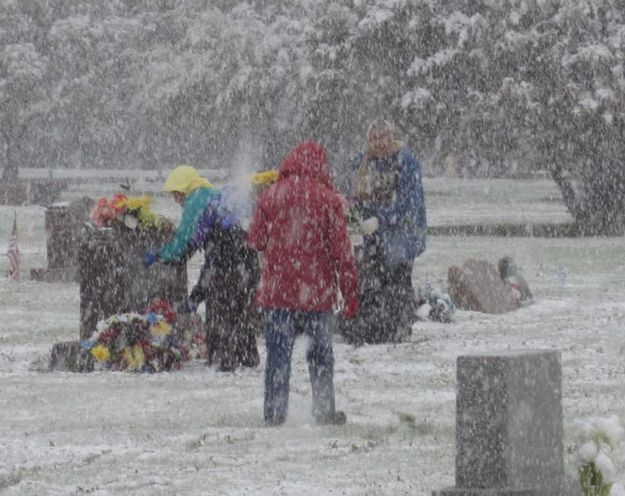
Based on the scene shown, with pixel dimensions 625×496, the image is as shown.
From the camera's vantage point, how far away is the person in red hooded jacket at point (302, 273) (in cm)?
1034

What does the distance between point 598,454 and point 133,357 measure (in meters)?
7.28

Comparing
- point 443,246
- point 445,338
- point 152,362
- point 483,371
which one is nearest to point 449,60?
point 443,246

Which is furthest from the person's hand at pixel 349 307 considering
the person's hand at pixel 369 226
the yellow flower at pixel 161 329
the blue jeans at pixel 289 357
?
the person's hand at pixel 369 226

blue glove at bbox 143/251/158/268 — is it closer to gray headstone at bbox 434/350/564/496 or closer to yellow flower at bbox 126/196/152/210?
yellow flower at bbox 126/196/152/210

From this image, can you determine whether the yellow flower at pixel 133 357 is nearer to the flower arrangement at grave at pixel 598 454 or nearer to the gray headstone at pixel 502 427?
the gray headstone at pixel 502 427

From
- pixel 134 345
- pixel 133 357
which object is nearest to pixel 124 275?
pixel 134 345

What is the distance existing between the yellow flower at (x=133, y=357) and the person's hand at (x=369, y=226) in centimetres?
214

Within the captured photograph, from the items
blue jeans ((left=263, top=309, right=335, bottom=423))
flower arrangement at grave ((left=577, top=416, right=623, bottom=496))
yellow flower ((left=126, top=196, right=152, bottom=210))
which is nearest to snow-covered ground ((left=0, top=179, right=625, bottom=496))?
blue jeans ((left=263, top=309, right=335, bottom=423))

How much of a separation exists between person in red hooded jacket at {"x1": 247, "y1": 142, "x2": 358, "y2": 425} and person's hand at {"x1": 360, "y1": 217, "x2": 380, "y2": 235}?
12.3 ft

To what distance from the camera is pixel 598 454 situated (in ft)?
22.0

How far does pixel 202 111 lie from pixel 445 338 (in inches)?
1172

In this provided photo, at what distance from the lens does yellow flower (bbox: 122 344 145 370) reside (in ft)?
44.3

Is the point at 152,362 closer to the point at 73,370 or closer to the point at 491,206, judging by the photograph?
the point at 73,370

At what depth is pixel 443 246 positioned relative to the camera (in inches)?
1186
